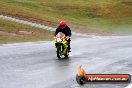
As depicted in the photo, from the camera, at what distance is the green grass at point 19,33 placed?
144 feet

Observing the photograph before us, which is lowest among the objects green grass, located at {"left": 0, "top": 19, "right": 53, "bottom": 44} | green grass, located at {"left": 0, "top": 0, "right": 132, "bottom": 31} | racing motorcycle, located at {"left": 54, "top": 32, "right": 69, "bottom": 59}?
green grass, located at {"left": 0, "top": 0, "right": 132, "bottom": 31}

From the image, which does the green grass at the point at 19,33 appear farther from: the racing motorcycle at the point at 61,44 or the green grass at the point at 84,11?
the racing motorcycle at the point at 61,44

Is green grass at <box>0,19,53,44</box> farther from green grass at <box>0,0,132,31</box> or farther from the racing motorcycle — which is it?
the racing motorcycle

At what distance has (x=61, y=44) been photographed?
23672mm

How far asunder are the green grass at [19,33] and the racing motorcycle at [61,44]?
17.8 metres

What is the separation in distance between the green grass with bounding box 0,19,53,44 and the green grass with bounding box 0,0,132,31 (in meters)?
10.8

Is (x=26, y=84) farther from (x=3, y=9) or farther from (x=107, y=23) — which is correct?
(x=107, y=23)

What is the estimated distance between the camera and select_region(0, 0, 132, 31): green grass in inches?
2798

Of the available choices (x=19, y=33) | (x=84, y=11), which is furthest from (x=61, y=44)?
(x=84, y=11)

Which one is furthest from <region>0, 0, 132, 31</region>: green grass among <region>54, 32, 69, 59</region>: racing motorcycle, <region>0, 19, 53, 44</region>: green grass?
<region>54, 32, 69, 59</region>: racing motorcycle

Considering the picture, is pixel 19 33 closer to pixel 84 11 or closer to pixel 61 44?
pixel 61 44

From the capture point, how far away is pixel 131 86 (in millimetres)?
13172

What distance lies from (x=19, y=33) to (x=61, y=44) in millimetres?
25207

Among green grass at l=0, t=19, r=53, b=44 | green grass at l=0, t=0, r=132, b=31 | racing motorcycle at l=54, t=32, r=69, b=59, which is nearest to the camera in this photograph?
racing motorcycle at l=54, t=32, r=69, b=59
